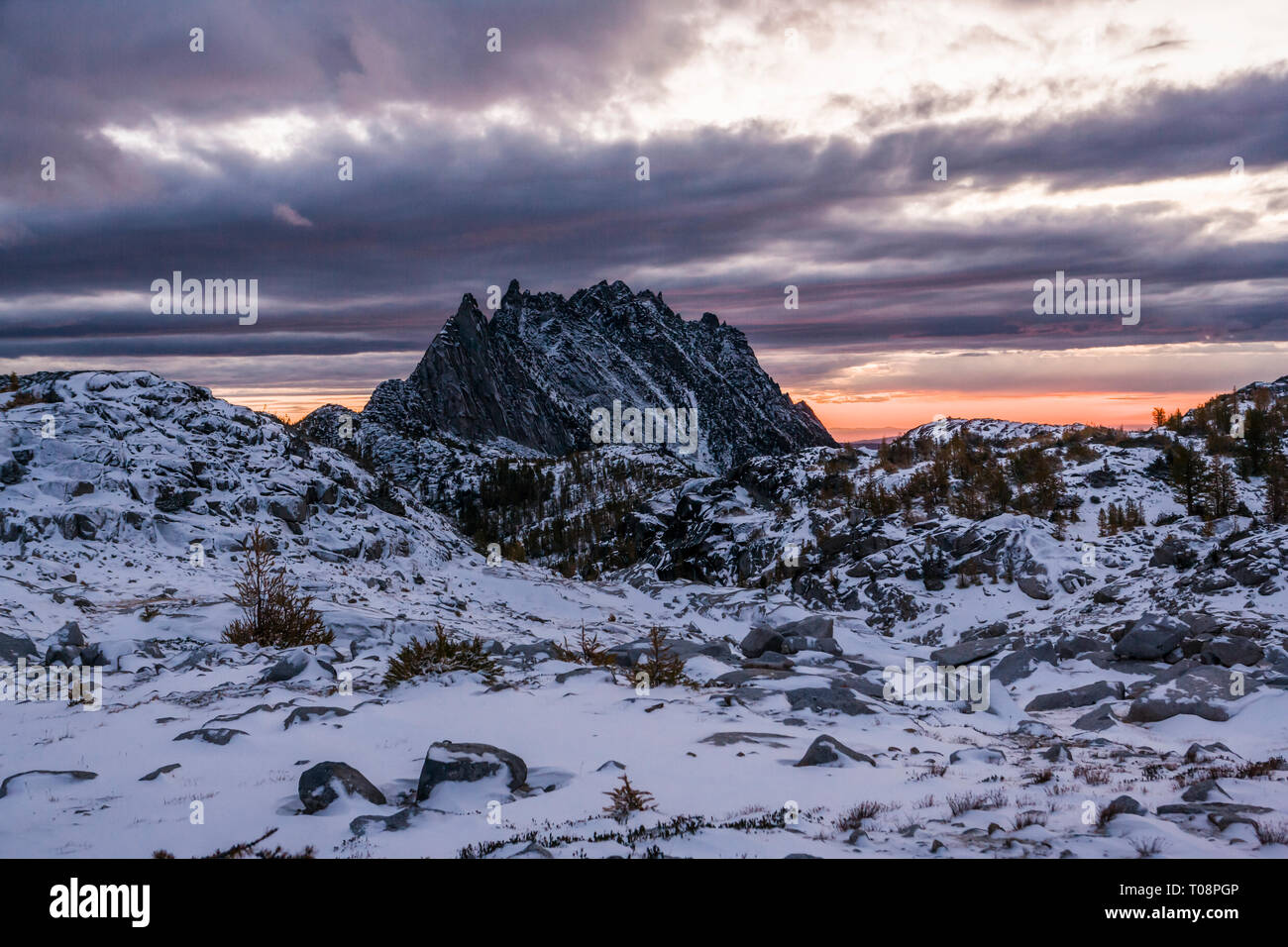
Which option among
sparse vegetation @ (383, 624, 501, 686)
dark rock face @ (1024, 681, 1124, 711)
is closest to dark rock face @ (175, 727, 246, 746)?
sparse vegetation @ (383, 624, 501, 686)

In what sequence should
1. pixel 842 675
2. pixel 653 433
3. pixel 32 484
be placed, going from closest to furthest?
1. pixel 842 675
2. pixel 32 484
3. pixel 653 433

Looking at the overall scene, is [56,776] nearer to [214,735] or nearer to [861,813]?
[214,735]

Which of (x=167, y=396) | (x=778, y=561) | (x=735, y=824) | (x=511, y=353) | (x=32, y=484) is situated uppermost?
(x=511, y=353)

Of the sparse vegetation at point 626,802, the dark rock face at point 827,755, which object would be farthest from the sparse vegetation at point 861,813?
the sparse vegetation at point 626,802

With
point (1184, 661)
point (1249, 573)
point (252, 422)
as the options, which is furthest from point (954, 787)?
point (252, 422)

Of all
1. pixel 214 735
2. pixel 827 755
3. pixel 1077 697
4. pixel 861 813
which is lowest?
pixel 1077 697

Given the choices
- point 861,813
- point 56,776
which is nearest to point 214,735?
point 56,776

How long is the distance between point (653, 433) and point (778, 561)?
12830 cm

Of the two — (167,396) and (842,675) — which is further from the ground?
(167,396)

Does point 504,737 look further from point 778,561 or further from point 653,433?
point 653,433

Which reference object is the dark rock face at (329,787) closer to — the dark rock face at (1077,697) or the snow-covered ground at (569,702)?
the snow-covered ground at (569,702)

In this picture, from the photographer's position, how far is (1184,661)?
1375cm

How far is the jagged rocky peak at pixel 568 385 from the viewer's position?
393ft

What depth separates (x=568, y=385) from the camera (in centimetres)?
15050
